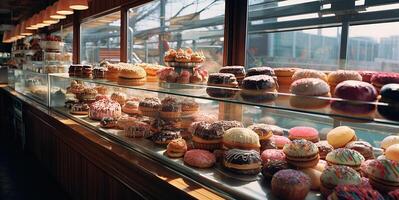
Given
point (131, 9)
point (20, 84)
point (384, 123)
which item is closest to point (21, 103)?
point (20, 84)

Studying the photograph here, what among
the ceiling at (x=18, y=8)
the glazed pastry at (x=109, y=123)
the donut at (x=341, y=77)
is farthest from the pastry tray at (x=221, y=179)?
the ceiling at (x=18, y=8)

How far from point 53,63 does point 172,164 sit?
13.1 ft

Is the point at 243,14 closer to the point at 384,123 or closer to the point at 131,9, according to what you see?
the point at 384,123

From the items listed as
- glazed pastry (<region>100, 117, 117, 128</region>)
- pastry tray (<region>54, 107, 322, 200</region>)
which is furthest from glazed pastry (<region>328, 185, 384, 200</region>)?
glazed pastry (<region>100, 117, 117, 128</region>)

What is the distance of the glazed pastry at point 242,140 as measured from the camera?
184 centimetres

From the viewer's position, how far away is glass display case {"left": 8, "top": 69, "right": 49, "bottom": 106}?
470cm

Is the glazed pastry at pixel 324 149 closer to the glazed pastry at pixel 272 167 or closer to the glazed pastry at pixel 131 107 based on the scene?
the glazed pastry at pixel 272 167

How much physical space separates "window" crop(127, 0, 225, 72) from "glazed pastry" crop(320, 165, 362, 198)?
1941 millimetres

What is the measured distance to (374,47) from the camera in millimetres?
2316

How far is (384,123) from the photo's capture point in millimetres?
1198

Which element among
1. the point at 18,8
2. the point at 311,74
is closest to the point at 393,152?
the point at 311,74

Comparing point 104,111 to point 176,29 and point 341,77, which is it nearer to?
point 176,29

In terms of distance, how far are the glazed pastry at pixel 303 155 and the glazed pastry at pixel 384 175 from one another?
0.79 ft

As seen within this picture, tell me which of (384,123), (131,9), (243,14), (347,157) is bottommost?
(347,157)
